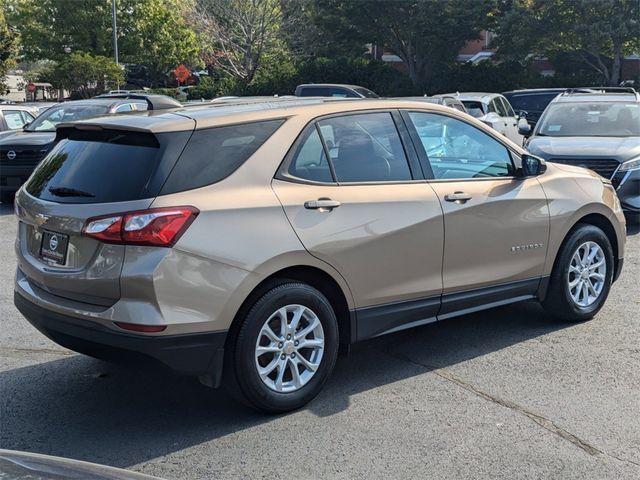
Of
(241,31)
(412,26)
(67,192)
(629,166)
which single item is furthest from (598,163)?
(241,31)

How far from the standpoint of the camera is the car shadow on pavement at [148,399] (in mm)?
4078

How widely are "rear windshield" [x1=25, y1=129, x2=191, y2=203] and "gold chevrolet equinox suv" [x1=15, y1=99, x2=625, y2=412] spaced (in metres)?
0.01

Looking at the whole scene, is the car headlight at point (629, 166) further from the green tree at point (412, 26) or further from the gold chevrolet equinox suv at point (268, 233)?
the green tree at point (412, 26)

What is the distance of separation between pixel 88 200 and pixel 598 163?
7.65 metres

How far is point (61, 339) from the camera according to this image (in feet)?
13.8

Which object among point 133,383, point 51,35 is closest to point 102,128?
point 133,383

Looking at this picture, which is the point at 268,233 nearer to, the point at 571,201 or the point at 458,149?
the point at 458,149

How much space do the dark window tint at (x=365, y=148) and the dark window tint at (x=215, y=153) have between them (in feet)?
1.48

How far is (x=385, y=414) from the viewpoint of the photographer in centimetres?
439

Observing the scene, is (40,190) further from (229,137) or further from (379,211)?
(379,211)

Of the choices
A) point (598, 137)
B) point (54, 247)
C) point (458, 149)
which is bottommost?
point (598, 137)

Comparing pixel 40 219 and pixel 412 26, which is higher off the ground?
pixel 412 26

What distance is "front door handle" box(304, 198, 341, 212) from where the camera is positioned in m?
4.41

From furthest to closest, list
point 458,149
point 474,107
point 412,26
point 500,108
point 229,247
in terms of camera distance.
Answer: point 412,26 → point 500,108 → point 474,107 → point 458,149 → point 229,247
